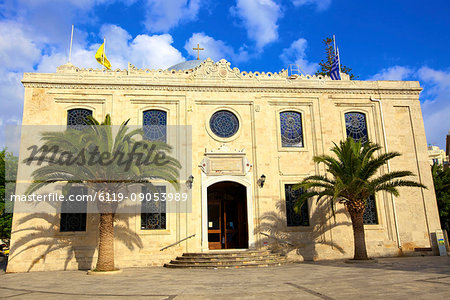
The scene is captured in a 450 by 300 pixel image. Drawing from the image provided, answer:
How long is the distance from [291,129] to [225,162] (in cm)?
380

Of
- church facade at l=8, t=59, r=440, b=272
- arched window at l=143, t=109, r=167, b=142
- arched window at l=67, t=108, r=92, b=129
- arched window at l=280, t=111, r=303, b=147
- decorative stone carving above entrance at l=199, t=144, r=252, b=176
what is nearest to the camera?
church facade at l=8, t=59, r=440, b=272

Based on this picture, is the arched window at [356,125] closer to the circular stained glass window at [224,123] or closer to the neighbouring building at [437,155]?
the circular stained glass window at [224,123]

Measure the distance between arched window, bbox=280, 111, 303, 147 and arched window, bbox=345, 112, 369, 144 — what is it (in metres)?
2.46

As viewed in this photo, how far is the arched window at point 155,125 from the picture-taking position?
16812mm

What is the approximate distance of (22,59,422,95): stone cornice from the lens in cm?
1681

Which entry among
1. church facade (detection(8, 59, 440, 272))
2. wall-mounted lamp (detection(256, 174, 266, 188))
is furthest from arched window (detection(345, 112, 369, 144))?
wall-mounted lamp (detection(256, 174, 266, 188))

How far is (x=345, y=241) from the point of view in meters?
16.2

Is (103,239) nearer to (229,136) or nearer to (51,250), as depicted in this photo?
(51,250)

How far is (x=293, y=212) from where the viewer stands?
648 inches

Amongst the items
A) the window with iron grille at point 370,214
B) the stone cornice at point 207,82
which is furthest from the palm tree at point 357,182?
the stone cornice at point 207,82

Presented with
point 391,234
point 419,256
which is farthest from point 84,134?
point 419,256

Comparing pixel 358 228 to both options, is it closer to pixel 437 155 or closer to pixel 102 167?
pixel 102 167

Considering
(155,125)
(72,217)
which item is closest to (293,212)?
(155,125)

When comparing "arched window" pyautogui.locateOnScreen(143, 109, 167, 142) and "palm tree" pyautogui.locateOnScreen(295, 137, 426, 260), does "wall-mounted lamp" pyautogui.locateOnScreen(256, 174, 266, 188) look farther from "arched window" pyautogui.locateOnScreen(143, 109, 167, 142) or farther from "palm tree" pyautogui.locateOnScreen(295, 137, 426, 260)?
"arched window" pyautogui.locateOnScreen(143, 109, 167, 142)
